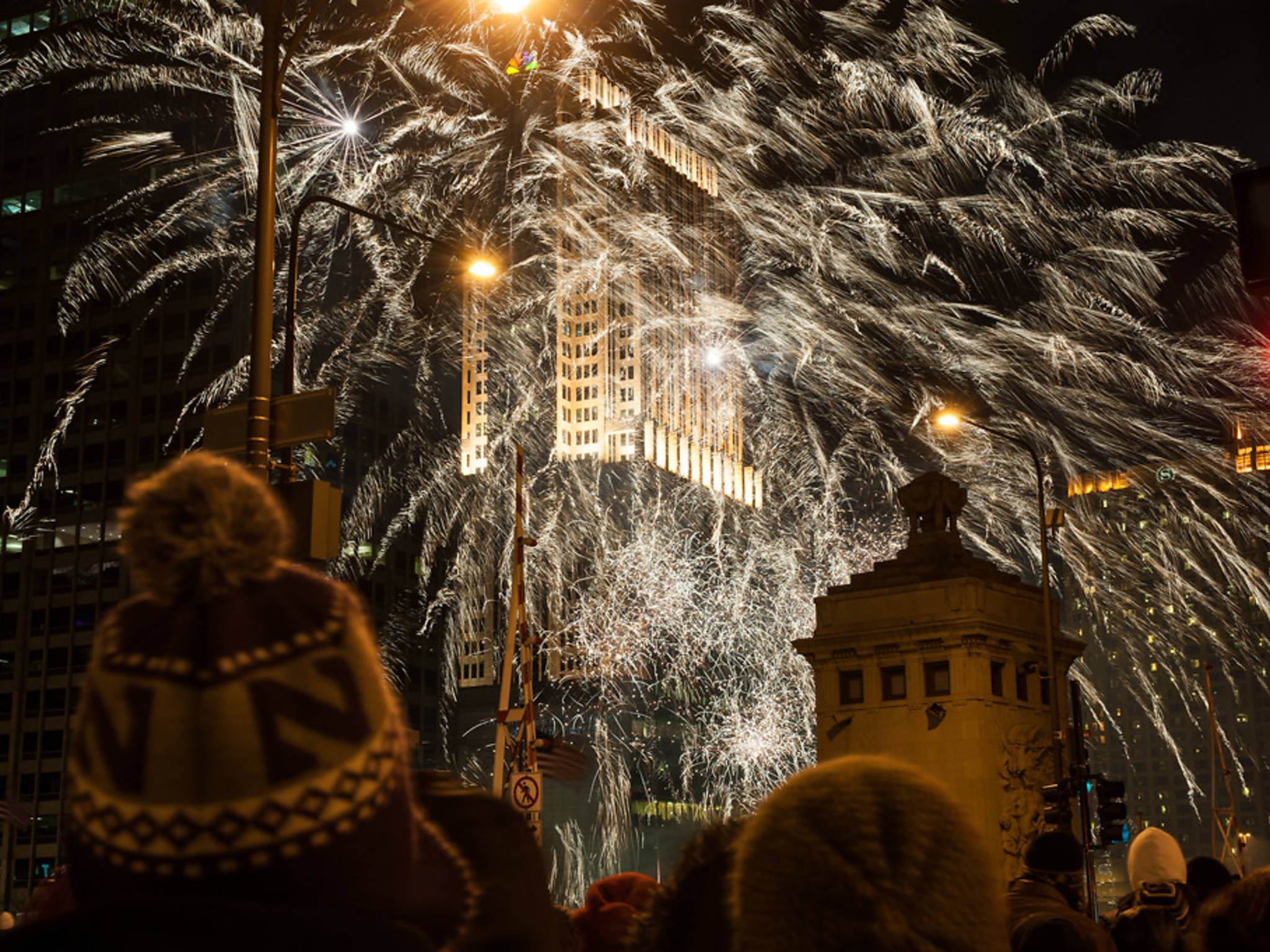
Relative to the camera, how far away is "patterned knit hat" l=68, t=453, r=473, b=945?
2.39 m

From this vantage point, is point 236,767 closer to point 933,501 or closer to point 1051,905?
point 1051,905

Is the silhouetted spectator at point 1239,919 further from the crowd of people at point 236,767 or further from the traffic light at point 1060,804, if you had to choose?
the traffic light at point 1060,804

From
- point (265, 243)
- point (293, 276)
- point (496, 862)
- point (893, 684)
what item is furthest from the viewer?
point (893, 684)

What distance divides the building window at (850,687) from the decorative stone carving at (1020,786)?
401cm

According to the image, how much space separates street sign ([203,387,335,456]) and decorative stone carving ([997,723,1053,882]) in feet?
90.5

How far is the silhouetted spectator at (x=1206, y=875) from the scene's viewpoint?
31.9 feet

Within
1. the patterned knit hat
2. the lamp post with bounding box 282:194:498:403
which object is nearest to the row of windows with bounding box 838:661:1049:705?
the lamp post with bounding box 282:194:498:403

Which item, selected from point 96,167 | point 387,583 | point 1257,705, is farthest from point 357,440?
point 1257,705

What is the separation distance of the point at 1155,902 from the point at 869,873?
619cm

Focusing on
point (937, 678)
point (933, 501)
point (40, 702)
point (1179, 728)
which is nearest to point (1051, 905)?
point (937, 678)

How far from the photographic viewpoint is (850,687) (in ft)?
135

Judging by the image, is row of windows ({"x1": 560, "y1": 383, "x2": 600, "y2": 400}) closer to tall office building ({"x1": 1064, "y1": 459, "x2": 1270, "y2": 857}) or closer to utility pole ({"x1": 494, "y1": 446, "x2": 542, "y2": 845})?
utility pole ({"x1": 494, "y1": 446, "x2": 542, "y2": 845})

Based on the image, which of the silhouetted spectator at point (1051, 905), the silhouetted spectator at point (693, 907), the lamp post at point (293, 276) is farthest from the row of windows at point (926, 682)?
the silhouetted spectator at point (693, 907)

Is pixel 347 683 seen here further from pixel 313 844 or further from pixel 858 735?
pixel 858 735
